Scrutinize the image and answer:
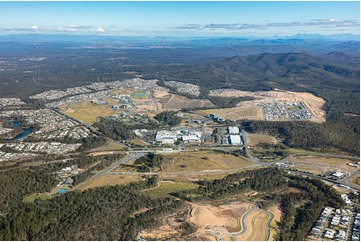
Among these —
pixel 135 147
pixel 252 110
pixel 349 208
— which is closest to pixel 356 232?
pixel 349 208

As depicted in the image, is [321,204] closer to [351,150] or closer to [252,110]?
[351,150]

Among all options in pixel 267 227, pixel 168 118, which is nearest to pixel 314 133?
pixel 168 118

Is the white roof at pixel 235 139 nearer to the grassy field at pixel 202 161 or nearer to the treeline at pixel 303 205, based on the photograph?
the grassy field at pixel 202 161

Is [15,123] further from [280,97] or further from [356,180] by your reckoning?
[280,97]

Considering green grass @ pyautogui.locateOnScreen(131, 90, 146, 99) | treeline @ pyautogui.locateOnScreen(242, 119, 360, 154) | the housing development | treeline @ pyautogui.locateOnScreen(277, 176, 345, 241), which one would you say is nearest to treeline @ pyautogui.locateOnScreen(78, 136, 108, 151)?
the housing development

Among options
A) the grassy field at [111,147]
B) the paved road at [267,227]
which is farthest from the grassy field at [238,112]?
the paved road at [267,227]

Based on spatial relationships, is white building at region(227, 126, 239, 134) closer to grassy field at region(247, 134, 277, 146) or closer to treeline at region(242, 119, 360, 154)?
treeline at region(242, 119, 360, 154)

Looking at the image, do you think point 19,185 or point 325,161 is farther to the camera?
point 325,161
